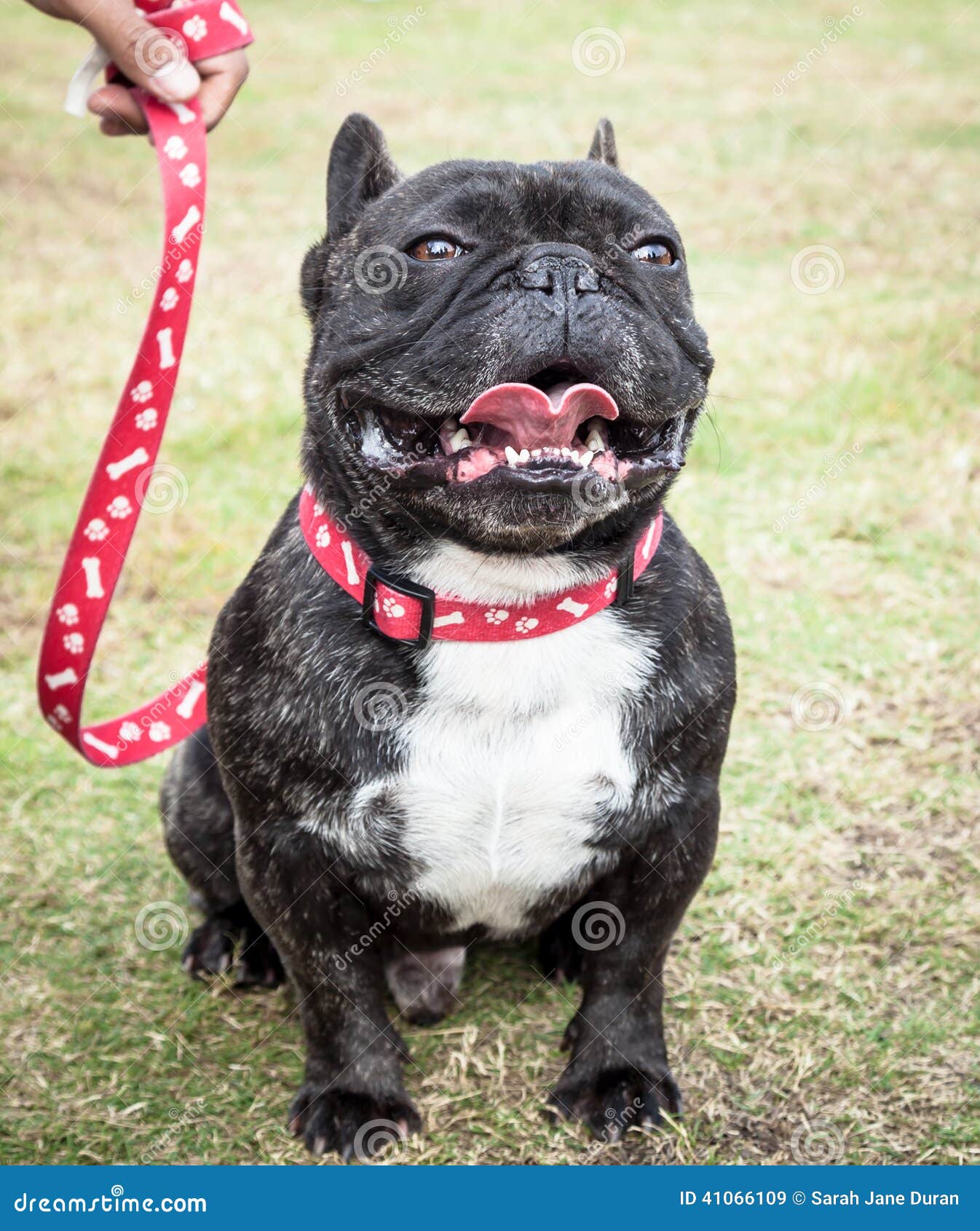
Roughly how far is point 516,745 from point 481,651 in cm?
21

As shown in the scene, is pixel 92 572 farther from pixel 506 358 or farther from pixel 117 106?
pixel 506 358

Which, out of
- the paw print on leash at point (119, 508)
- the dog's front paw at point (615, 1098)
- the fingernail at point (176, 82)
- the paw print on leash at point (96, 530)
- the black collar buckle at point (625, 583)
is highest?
the fingernail at point (176, 82)

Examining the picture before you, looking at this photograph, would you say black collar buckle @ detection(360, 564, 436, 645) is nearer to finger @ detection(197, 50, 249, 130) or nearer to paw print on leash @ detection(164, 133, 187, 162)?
paw print on leash @ detection(164, 133, 187, 162)

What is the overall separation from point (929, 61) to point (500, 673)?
12021 millimetres

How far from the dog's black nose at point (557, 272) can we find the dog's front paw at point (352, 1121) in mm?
1867

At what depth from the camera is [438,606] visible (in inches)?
111

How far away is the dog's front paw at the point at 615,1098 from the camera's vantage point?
3.11 metres

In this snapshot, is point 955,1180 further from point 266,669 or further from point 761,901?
point 266,669

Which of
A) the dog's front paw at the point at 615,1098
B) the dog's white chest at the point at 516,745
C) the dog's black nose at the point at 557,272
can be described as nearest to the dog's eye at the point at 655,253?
the dog's black nose at the point at 557,272

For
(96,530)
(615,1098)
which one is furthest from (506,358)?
(615,1098)

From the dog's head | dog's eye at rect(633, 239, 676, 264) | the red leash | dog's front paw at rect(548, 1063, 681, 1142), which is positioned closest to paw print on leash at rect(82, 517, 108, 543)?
A: the red leash

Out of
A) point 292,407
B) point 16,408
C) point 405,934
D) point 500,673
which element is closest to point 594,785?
point 500,673

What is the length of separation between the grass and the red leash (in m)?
0.58

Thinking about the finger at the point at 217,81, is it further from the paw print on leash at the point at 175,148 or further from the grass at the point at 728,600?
the grass at the point at 728,600
